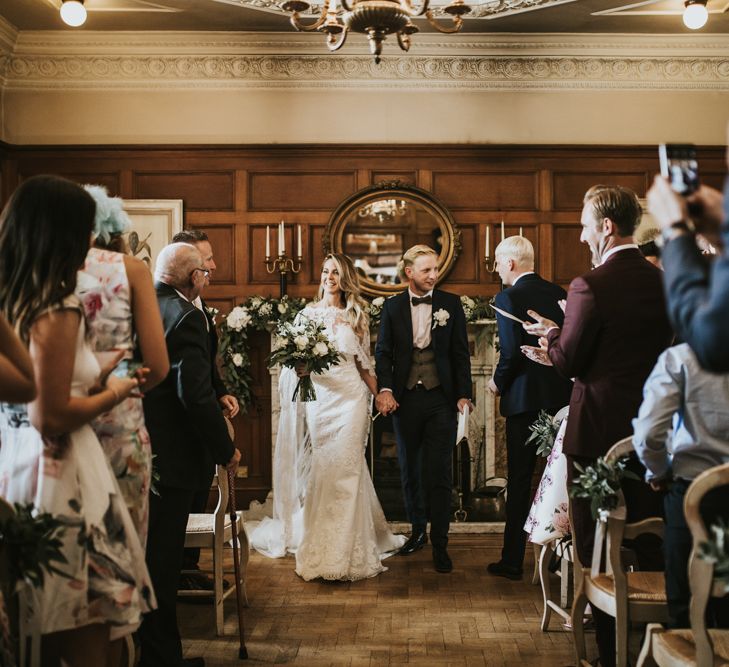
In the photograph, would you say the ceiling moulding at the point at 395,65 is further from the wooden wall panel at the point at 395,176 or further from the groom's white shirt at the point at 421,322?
the groom's white shirt at the point at 421,322

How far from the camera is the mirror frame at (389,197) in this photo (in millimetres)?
7418

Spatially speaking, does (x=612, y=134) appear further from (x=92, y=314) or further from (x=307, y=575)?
(x=92, y=314)

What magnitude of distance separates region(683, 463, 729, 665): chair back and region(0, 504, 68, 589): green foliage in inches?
60.0

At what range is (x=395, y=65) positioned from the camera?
7.47 metres

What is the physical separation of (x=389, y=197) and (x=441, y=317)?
214 cm

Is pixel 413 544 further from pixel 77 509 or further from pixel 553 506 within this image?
pixel 77 509

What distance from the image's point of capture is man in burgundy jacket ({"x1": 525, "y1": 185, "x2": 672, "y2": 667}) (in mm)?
3252

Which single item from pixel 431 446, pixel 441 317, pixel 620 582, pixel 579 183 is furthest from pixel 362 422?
pixel 579 183

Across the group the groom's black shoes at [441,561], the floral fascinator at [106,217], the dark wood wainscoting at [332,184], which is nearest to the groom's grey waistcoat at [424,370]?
the groom's black shoes at [441,561]

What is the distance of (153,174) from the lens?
748cm

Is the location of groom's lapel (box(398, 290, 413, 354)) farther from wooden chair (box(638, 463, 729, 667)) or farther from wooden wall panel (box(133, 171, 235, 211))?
wooden chair (box(638, 463, 729, 667))

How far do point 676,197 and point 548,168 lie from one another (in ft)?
19.7

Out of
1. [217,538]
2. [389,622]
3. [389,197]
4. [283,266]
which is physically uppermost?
[389,197]

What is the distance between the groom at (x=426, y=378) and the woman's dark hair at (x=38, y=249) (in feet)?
11.4
